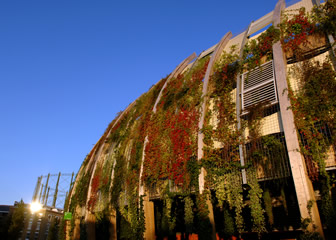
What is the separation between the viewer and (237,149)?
31.3 feet

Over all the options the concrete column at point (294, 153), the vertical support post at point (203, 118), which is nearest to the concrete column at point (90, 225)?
the vertical support post at point (203, 118)

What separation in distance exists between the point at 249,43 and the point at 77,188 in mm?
15524

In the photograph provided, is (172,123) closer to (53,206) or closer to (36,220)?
(36,220)

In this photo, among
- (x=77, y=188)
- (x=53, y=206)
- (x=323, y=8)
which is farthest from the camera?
(x=53, y=206)

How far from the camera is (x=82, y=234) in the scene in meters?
15.8

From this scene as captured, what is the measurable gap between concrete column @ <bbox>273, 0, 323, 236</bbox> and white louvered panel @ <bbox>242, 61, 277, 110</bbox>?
0.41 m

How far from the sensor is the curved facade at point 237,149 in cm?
816

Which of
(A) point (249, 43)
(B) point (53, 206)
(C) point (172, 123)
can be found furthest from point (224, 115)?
(B) point (53, 206)

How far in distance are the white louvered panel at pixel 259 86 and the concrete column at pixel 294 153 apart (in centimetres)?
41

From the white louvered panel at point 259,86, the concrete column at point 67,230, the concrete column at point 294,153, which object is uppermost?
the white louvered panel at point 259,86

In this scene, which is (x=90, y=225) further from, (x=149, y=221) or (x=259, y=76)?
(x=259, y=76)

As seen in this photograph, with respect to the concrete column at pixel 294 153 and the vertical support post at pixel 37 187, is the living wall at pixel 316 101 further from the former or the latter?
the vertical support post at pixel 37 187

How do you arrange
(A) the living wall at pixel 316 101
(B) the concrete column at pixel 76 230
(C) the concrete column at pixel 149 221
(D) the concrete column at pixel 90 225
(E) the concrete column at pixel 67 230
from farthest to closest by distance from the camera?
(E) the concrete column at pixel 67 230
(B) the concrete column at pixel 76 230
(D) the concrete column at pixel 90 225
(C) the concrete column at pixel 149 221
(A) the living wall at pixel 316 101

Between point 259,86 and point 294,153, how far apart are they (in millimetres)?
3468
